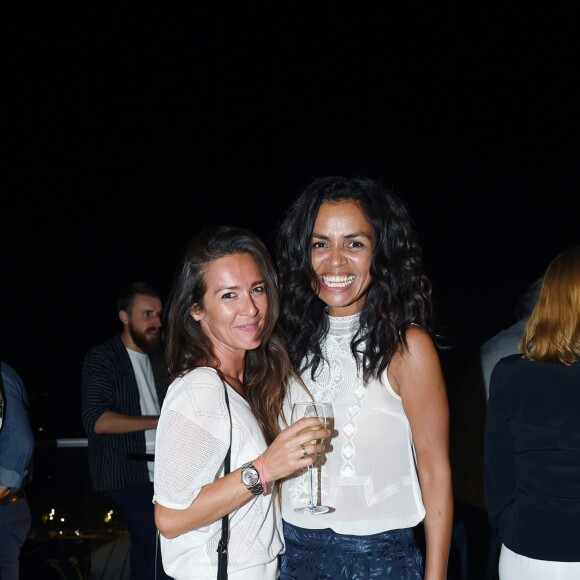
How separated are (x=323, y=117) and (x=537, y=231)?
225 cm

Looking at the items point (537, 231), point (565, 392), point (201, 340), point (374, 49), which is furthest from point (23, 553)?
point (537, 231)

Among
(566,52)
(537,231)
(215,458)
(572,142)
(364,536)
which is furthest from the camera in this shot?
(537,231)

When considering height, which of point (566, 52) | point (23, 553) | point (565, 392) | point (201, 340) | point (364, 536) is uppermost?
point (566, 52)

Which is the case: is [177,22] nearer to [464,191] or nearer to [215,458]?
[464,191]

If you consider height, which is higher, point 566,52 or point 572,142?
point 566,52

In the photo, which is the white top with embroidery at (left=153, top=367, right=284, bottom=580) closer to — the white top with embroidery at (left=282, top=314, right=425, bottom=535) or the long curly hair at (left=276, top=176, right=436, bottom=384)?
the white top with embroidery at (left=282, top=314, right=425, bottom=535)

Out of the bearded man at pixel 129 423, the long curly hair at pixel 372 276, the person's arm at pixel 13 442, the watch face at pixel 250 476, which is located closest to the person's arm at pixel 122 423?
the bearded man at pixel 129 423

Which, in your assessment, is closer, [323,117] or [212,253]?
[212,253]

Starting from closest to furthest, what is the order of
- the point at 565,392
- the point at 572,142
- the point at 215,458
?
the point at 215,458 < the point at 565,392 < the point at 572,142

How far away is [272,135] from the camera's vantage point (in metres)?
6.61

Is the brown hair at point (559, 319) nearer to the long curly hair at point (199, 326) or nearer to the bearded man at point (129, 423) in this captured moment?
the long curly hair at point (199, 326)

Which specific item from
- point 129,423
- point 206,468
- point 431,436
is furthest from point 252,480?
point 129,423

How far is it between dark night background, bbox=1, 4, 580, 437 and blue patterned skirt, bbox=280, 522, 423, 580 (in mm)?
4374

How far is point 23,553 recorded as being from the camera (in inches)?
176
